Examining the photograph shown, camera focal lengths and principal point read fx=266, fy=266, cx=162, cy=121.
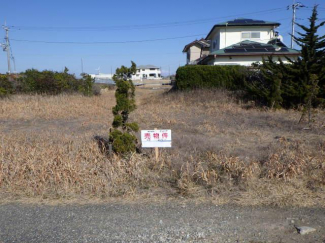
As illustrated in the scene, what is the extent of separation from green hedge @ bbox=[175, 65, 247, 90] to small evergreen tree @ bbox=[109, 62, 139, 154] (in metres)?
10.6

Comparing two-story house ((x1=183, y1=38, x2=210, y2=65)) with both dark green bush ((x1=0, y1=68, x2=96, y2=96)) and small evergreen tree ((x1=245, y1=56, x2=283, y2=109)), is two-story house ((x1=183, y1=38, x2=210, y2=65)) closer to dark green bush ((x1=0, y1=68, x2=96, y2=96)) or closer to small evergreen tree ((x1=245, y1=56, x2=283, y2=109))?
dark green bush ((x1=0, y1=68, x2=96, y2=96))

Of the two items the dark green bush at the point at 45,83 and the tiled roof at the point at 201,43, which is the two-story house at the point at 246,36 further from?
the tiled roof at the point at 201,43

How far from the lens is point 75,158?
469 cm

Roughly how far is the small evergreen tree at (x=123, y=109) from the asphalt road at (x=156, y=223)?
4.62ft

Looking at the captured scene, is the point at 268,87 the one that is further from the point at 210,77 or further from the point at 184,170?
the point at 184,170

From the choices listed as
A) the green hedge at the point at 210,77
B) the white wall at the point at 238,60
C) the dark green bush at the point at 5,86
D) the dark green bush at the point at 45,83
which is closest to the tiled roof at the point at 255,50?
the white wall at the point at 238,60

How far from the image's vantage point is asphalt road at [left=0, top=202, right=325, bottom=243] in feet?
9.14

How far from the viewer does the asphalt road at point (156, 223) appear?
110 inches

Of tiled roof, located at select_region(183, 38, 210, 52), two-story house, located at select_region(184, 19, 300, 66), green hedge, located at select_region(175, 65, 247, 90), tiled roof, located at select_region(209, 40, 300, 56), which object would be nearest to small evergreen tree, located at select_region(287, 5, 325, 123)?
green hedge, located at select_region(175, 65, 247, 90)

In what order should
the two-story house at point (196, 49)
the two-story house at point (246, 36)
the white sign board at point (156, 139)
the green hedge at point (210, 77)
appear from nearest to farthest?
the white sign board at point (156, 139) → the green hedge at point (210, 77) → the two-story house at point (246, 36) → the two-story house at point (196, 49)

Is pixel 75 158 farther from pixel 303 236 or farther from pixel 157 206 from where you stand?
pixel 303 236

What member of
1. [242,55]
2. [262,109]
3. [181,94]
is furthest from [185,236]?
Answer: [242,55]

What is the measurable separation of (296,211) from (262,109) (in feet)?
28.9

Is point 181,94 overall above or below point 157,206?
above
